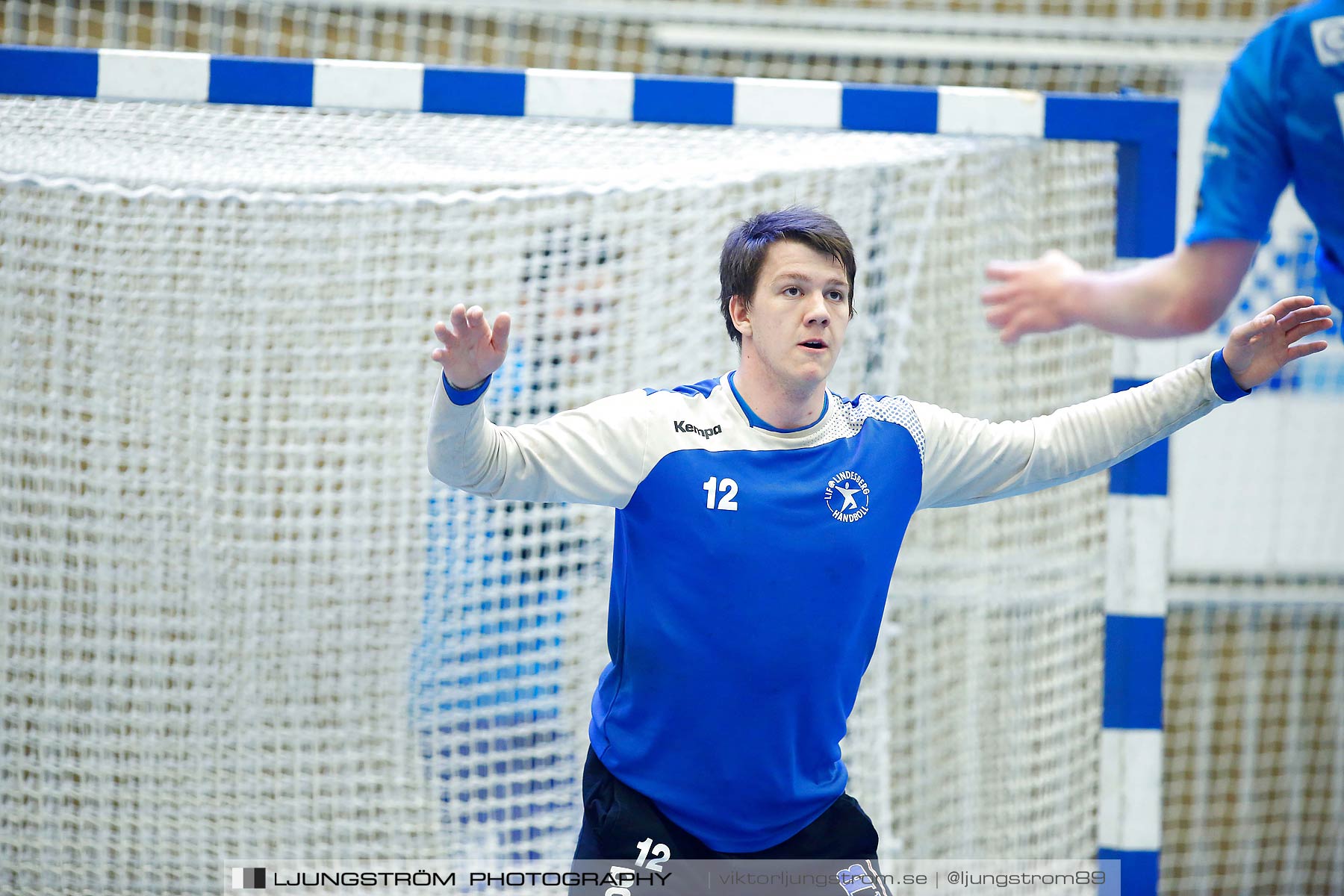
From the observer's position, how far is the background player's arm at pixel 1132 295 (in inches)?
82.0

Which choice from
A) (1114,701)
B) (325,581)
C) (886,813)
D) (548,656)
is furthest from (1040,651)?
(325,581)

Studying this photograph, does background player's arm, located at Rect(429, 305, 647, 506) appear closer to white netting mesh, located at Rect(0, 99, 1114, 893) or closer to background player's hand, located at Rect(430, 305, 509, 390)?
background player's hand, located at Rect(430, 305, 509, 390)

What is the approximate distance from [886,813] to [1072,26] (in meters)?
2.99

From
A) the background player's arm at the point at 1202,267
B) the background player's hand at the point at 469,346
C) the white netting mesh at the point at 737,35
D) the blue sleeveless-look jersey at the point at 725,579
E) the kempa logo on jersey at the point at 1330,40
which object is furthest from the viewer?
the white netting mesh at the point at 737,35

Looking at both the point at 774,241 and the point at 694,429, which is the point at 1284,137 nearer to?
the point at 774,241

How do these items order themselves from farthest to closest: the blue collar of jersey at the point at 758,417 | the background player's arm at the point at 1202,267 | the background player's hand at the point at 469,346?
1. the background player's arm at the point at 1202,267
2. the blue collar of jersey at the point at 758,417
3. the background player's hand at the point at 469,346

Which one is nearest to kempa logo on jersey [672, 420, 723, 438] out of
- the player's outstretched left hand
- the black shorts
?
the black shorts

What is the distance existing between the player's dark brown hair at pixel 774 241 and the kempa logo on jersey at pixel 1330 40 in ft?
2.94

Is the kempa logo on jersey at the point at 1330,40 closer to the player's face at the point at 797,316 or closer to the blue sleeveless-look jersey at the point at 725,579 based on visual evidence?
the blue sleeveless-look jersey at the point at 725,579

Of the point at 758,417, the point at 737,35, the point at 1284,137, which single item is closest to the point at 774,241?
the point at 758,417

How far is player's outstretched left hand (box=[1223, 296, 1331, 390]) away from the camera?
1.75 metres

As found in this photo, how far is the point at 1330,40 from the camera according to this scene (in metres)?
1.89

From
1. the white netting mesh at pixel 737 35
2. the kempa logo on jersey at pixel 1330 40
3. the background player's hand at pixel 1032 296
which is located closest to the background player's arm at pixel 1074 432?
the background player's hand at pixel 1032 296

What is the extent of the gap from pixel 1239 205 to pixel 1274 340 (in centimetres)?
39
